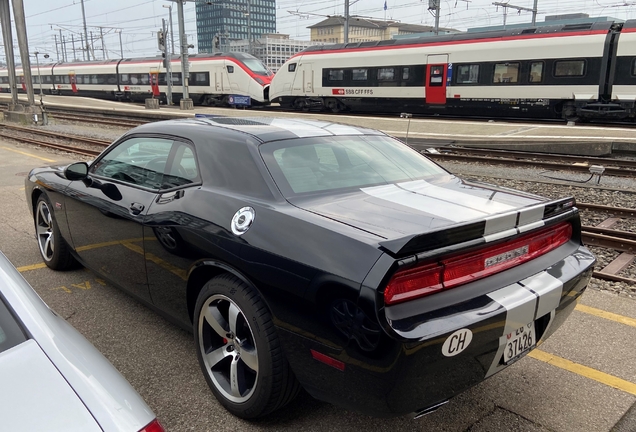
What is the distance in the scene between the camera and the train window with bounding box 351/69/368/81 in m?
22.6

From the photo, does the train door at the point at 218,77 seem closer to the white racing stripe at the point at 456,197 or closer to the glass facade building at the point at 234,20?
the white racing stripe at the point at 456,197

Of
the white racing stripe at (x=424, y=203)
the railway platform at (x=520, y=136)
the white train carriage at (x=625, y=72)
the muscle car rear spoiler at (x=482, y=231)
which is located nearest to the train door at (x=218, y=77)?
the railway platform at (x=520, y=136)

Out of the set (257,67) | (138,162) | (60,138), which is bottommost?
(60,138)

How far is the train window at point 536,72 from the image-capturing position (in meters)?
17.7

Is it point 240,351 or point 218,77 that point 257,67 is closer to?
point 218,77

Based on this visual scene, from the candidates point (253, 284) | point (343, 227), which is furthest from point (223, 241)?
point (343, 227)

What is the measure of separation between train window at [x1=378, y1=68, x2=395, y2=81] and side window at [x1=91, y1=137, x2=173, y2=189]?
19.1 m

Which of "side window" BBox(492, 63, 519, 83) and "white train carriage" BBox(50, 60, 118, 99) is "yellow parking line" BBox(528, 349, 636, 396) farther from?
"white train carriage" BBox(50, 60, 118, 99)

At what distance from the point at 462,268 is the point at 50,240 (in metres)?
3.85

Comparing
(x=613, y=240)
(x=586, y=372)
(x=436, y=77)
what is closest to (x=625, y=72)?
(x=436, y=77)

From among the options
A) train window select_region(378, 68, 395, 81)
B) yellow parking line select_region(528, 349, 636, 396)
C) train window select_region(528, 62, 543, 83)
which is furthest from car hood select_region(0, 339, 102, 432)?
train window select_region(378, 68, 395, 81)

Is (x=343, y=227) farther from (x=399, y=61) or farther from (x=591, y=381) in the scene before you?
(x=399, y=61)

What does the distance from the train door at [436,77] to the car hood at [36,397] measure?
20.4 meters

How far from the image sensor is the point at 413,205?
101 inches
